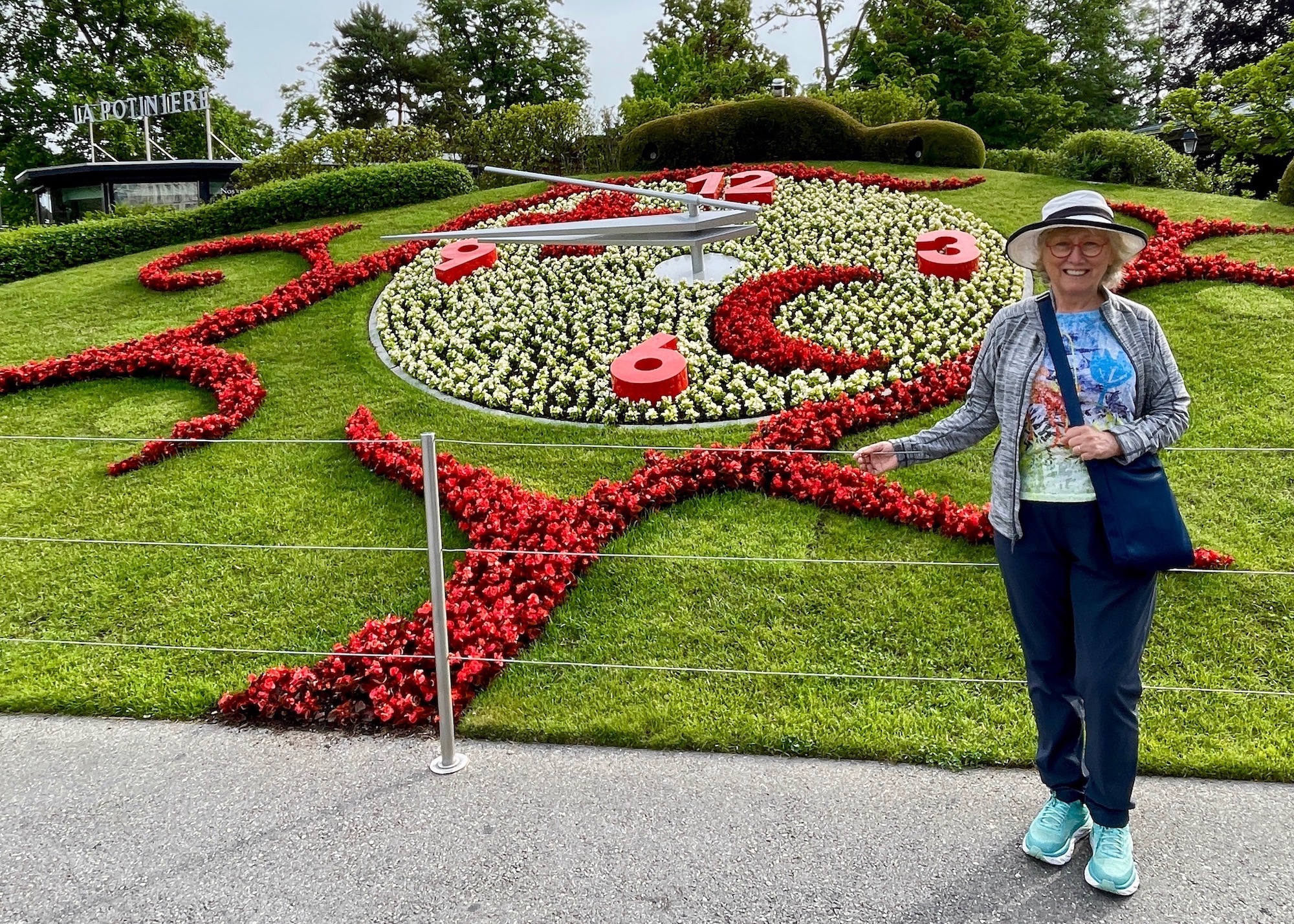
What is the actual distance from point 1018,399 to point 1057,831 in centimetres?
121

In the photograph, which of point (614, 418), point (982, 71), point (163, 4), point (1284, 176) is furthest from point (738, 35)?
point (614, 418)

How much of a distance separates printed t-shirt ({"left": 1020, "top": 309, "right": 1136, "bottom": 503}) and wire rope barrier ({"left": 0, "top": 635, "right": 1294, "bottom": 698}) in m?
1.16

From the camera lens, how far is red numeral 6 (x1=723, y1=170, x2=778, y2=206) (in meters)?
9.81

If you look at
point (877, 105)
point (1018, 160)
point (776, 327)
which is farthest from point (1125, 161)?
point (776, 327)

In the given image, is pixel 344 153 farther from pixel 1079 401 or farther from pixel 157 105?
pixel 1079 401

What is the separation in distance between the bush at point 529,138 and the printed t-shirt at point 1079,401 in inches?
663

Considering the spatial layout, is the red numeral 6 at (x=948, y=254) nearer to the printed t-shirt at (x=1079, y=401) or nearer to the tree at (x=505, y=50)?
the printed t-shirt at (x=1079, y=401)

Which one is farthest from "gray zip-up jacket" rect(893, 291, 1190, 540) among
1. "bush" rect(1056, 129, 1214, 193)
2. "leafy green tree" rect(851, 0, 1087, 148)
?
"leafy green tree" rect(851, 0, 1087, 148)

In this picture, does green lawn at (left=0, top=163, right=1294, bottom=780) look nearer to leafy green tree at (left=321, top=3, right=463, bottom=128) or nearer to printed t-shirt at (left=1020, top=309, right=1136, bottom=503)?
printed t-shirt at (left=1020, top=309, right=1136, bottom=503)

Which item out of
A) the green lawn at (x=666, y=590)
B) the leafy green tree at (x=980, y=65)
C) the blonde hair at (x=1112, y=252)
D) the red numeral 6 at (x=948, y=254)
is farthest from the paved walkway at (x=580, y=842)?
the leafy green tree at (x=980, y=65)

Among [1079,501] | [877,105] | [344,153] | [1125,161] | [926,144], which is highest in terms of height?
[877,105]

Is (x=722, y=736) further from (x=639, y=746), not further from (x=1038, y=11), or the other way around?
(x=1038, y=11)

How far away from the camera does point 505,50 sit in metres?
34.2

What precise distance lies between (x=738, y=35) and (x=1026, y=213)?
938 inches
